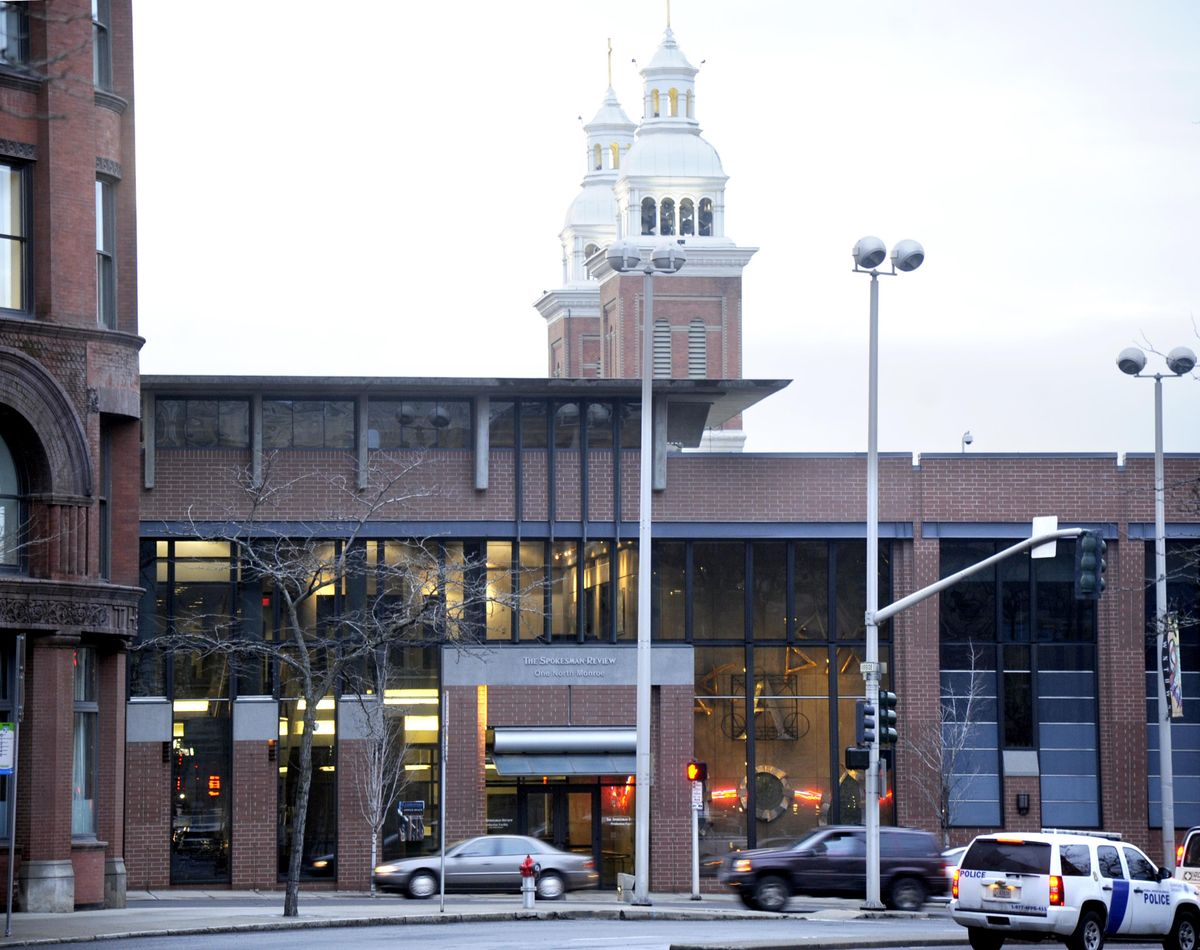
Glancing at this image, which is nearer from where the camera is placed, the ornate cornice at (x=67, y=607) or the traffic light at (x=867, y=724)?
the ornate cornice at (x=67, y=607)

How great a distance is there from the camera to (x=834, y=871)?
1374 inches

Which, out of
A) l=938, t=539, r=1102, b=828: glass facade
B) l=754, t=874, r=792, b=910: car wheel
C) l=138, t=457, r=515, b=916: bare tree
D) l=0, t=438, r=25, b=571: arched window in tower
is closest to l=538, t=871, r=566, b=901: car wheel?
l=754, t=874, r=792, b=910: car wheel

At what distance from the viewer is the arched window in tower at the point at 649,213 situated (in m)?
98.1

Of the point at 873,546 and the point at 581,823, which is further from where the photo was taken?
the point at 581,823

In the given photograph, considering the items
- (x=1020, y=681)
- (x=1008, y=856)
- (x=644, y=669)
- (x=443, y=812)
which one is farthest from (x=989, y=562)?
(x=1020, y=681)

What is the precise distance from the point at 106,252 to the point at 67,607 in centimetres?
601

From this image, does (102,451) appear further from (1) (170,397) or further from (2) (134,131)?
(1) (170,397)

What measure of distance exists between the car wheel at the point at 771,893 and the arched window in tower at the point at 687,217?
218ft

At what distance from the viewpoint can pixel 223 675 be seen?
41844 millimetres

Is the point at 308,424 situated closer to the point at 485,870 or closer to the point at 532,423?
the point at 532,423

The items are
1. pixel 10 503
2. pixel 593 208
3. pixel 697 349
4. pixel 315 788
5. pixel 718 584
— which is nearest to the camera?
pixel 10 503

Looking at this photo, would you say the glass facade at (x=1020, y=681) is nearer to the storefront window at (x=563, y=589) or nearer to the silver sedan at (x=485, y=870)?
the storefront window at (x=563, y=589)

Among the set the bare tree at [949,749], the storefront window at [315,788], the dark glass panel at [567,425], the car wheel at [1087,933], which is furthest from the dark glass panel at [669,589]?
the car wheel at [1087,933]

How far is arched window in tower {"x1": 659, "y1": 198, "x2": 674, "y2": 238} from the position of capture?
98125mm
